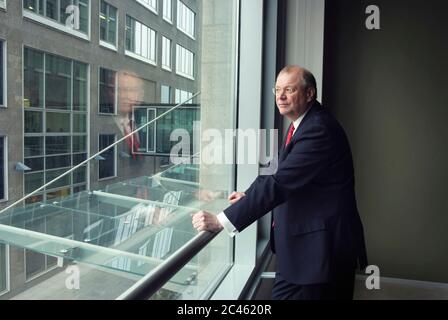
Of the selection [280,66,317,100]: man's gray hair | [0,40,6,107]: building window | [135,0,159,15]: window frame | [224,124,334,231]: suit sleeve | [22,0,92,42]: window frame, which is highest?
[135,0,159,15]: window frame

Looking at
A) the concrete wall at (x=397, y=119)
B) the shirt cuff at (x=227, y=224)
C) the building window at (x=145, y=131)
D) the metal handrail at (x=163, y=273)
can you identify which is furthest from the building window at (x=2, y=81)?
the concrete wall at (x=397, y=119)

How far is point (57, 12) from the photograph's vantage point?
1.24 meters

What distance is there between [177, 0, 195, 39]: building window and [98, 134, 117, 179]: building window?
0.78 metres

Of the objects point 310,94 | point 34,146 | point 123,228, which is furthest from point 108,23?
point 123,228

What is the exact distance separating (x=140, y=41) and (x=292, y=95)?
0.84 m

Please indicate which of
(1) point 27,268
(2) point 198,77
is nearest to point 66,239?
(1) point 27,268

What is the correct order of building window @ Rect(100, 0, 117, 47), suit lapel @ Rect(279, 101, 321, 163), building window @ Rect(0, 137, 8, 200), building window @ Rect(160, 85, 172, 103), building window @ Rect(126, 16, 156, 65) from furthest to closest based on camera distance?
building window @ Rect(160, 85, 172, 103), building window @ Rect(126, 16, 156, 65), building window @ Rect(100, 0, 117, 47), suit lapel @ Rect(279, 101, 321, 163), building window @ Rect(0, 137, 8, 200)

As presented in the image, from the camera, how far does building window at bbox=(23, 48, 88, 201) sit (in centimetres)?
111

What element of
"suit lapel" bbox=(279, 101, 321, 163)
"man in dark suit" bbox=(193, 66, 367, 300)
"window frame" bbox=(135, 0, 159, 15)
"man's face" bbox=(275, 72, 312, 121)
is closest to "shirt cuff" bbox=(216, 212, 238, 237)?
"man in dark suit" bbox=(193, 66, 367, 300)

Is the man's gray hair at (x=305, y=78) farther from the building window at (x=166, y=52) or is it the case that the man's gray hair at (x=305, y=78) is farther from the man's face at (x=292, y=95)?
the building window at (x=166, y=52)

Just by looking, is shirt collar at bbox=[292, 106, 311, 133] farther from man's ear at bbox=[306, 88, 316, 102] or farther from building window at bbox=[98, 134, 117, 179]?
building window at bbox=[98, 134, 117, 179]

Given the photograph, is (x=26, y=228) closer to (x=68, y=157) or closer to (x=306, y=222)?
(x=68, y=157)

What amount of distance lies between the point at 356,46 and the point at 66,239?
2405 millimetres

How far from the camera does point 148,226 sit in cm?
246
